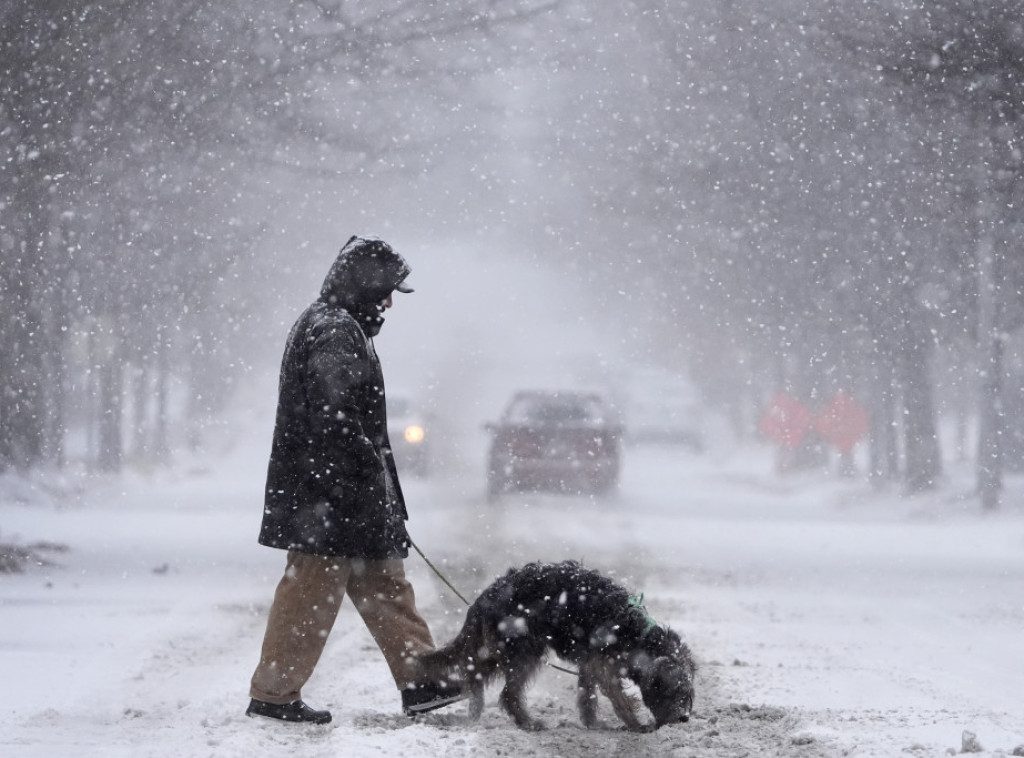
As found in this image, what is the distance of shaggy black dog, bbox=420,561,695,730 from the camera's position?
13.9 ft

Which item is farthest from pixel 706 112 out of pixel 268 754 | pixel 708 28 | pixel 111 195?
pixel 268 754

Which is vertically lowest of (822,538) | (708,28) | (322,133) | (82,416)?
(822,538)

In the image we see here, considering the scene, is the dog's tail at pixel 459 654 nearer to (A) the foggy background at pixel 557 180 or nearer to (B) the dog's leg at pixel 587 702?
(B) the dog's leg at pixel 587 702

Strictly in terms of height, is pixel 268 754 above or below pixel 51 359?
below

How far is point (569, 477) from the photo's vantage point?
584 inches

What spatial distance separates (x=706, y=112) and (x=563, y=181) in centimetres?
455

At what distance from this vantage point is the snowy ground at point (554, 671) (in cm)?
419

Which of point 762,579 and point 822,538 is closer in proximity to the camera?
point 762,579

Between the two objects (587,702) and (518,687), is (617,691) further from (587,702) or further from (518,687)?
(518,687)

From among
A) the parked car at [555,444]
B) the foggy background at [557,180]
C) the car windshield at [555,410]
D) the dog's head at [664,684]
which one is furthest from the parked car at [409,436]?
the dog's head at [664,684]

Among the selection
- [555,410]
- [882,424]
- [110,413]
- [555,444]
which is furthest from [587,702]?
[110,413]

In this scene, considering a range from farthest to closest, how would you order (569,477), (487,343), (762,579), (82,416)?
(487,343) → (82,416) → (569,477) → (762,579)

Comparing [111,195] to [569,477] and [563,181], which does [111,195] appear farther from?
[563,181]

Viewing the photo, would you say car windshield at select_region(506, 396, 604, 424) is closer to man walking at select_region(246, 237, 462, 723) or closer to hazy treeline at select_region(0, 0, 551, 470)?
hazy treeline at select_region(0, 0, 551, 470)
